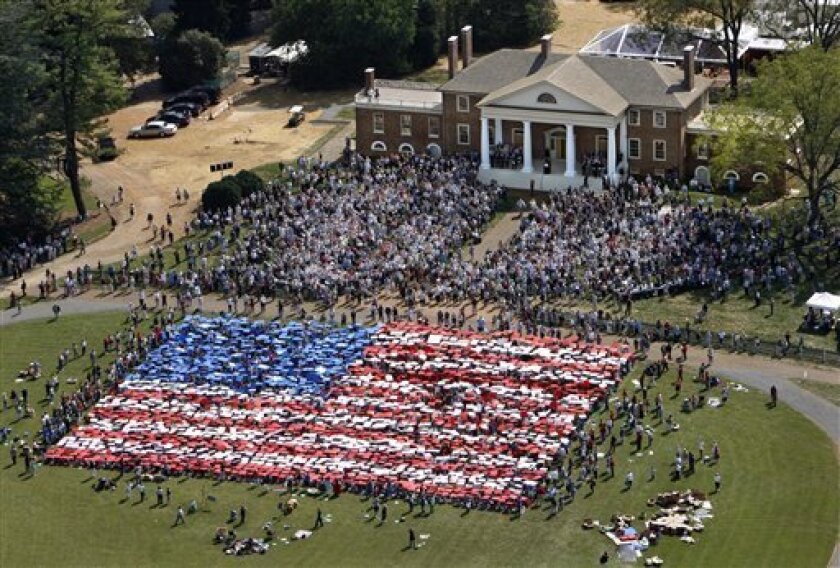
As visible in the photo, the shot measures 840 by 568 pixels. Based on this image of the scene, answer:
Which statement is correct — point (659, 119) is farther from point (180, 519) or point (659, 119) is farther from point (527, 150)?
point (180, 519)

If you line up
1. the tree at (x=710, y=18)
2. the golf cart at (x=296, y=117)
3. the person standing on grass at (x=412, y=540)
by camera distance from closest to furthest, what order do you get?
the person standing on grass at (x=412, y=540)
the tree at (x=710, y=18)
the golf cart at (x=296, y=117)

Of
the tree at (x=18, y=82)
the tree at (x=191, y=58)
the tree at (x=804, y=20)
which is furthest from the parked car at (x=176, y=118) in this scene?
the tree at (x=804, y=20)

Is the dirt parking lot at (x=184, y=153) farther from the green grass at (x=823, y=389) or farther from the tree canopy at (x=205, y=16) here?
the green grass at (x=823, y=389)

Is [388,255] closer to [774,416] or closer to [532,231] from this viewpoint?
[532,231]

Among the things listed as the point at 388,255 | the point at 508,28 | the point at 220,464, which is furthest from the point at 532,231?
the point at 508,28

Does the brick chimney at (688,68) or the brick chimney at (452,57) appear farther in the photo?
the brick chimney at (452,57)

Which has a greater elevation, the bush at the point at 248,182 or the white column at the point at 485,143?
the white column at the point at 485,143

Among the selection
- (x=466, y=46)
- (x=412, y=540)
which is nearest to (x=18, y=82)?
(x=466, y=46)
